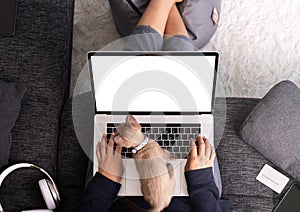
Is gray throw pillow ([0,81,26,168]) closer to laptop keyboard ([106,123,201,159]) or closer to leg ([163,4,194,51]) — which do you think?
laptop keyboard ([106,123,201,159])

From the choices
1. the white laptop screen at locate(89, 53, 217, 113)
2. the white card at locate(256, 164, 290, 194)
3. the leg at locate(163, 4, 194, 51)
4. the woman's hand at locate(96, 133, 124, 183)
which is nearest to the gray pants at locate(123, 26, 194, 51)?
the leg at locate(163, 4, 194, 51)

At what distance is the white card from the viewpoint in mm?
1354

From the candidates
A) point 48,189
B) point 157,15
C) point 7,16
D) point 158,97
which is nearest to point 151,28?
point 157,15

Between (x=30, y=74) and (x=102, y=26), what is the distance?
1.54 feet

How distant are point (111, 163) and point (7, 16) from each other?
0.51 m

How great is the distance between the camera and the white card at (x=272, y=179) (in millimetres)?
1354

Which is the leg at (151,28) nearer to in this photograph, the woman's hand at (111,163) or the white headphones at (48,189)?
the woman's hand at (111,163)

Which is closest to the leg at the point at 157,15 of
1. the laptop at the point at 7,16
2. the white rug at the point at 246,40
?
the white rug at the point at 246,40

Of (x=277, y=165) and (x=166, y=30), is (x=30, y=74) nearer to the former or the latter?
(x=166, y=30)

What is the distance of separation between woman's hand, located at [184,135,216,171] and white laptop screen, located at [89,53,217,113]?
0.10 meters

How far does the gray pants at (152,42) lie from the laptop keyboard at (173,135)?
238mm

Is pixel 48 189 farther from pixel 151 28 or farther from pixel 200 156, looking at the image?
pixel 151 28

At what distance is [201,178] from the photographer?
4.19 ft

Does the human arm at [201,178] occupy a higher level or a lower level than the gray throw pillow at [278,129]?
lower
